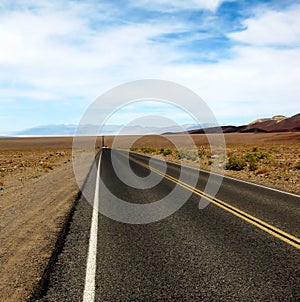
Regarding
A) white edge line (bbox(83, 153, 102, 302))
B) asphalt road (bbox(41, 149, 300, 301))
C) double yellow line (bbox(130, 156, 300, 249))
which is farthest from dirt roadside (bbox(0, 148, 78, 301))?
double yellow line (bbox(130, 156, 300, 249))

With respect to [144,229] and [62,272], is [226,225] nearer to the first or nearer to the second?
[144,229]

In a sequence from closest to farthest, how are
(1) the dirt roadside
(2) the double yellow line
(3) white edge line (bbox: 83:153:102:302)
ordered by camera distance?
(3) white edge line (bbox: 83:153:102:302)
(1) the dirt roadside
(2) the double yellow line

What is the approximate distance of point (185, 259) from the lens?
17.9 feet

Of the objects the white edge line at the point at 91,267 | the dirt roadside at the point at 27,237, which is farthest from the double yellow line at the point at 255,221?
the dirt roadside at the point at 27,237

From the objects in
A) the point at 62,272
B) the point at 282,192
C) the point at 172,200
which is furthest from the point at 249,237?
the point at 282,192

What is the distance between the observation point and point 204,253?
5.72 metres

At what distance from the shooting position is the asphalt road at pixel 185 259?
4.32 meters

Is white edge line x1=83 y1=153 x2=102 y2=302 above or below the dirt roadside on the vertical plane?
above

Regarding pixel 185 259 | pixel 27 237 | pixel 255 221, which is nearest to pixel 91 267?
pixel 185 259

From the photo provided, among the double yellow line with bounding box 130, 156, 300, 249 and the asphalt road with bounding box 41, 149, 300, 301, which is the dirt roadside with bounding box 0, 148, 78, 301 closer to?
the asphalt road with bounding box 41, 149, 300, 301

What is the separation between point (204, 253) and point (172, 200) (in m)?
5.07

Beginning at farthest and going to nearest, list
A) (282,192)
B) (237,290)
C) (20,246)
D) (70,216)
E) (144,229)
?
(282,192)
(70,216)
(144,229)
(20,246)
(237,290)

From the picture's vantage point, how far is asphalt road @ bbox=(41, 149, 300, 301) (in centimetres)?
432

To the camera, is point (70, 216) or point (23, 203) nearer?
point (70, 216)
